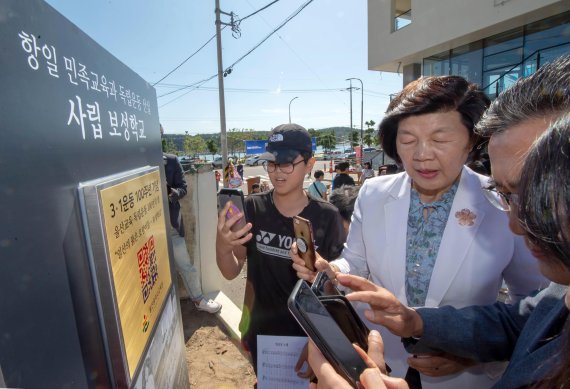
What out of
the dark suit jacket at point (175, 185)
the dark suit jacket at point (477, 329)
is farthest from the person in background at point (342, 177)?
the dark suit jacket at point (477, 329)

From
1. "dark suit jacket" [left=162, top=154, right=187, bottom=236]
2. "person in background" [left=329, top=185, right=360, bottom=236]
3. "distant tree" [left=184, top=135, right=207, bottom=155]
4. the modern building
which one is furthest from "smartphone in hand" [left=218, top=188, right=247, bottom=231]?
"distant tree" [left=184, top=135, right=207, bottom=155]

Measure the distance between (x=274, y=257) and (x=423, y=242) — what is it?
0.77 m

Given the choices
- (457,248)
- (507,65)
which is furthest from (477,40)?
(457,248)

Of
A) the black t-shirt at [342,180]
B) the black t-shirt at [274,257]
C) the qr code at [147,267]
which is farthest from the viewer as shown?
the black t-shirt at [342,180]

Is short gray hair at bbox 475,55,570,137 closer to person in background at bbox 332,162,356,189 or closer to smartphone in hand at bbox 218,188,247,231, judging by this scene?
smartphone in hand at bbox 218,188,247,231

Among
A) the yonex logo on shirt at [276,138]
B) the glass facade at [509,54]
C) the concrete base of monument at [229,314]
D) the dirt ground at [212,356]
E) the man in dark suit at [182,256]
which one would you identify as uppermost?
the glass facade at [509,54]

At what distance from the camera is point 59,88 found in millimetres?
793

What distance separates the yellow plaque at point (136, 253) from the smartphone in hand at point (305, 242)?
1.96 ft

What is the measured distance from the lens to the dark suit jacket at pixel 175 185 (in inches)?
128

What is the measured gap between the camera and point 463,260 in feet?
4.68

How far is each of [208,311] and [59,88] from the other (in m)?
3.04

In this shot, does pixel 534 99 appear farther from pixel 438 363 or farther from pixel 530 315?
pixel 438 363

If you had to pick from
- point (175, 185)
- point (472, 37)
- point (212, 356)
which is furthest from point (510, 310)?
point (472, 37)

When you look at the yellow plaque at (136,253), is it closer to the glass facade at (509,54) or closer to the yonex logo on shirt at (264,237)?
the yonex logo on shirt at (264,237)
